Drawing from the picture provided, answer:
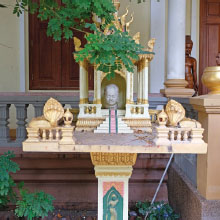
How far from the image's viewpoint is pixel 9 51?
193 inches

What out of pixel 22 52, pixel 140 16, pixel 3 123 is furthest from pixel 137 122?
pixel 22 52

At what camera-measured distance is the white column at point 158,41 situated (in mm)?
4716

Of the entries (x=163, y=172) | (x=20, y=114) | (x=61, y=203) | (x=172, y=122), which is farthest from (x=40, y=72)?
(x=172, y=122)

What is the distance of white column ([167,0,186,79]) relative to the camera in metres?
3.88

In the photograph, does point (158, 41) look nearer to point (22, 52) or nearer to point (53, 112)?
point (22, 52)

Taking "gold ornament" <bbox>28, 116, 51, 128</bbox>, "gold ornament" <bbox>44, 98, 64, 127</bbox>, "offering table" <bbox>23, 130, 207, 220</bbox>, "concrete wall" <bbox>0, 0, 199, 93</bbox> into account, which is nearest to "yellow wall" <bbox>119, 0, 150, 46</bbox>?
"concrete wall" <bbox>0, 0, 199, 93</bbox>

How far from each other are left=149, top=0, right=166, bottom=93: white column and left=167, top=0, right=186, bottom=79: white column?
2.63ft

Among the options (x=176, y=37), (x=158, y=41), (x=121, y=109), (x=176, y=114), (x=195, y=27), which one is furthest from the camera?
(x=195, y=27)

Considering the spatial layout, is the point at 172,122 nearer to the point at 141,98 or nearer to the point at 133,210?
the point at 141,98

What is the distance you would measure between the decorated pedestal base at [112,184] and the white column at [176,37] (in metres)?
1.90

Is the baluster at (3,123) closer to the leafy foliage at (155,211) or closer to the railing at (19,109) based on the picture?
the railing at (19,109)

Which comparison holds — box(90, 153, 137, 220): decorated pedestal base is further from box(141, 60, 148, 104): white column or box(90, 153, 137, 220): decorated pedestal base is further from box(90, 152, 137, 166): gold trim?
box(141, 60, 148, 104): white column

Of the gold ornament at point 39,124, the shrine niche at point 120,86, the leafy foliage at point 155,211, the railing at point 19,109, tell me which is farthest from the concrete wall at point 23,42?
the gold ornament at point 39,124

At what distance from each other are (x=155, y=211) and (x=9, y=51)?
324 centimetres
